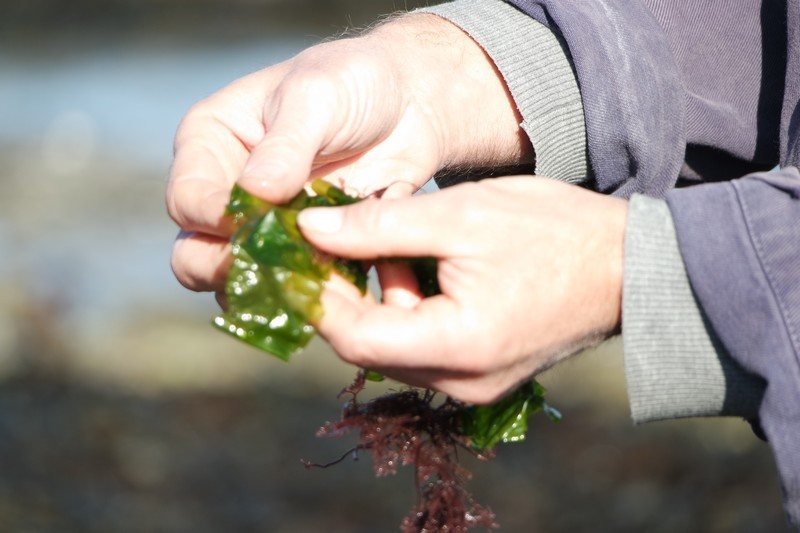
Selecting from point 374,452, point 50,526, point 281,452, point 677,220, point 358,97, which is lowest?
point 281,452

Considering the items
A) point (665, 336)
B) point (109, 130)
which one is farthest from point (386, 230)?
point (109, 130)

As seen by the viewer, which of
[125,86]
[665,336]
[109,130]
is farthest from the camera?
[125,86]

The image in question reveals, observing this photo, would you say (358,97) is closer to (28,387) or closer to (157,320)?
(28,387)

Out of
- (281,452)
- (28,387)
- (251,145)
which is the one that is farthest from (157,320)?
(251,145)

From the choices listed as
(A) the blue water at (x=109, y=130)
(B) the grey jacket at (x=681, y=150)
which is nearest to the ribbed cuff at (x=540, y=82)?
(B) the grey jacket at (x=681, y=150)

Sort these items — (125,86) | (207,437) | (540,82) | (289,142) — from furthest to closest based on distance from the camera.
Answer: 1. (125,86)
2. (207,437)
3. (540,82)
4. (289,142)

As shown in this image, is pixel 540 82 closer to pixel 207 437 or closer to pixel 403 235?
pixel 403 235

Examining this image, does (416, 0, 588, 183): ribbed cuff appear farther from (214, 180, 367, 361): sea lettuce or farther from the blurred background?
the blurred background
